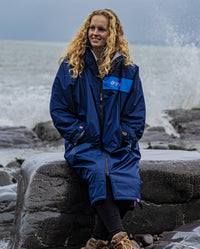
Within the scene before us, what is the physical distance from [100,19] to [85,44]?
0.26 metres

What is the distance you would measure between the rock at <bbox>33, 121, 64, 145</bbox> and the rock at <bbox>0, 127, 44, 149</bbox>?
0.83ft

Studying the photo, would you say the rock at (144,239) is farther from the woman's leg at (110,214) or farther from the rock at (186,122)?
the rock at (186,122)

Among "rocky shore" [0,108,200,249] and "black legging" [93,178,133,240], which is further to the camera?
"rocky shore" [0,108,200,249]

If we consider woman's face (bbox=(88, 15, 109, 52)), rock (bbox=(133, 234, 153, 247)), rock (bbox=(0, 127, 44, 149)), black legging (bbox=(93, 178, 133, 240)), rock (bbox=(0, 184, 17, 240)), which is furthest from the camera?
rock (bbox=(0, 127, 44, 149))

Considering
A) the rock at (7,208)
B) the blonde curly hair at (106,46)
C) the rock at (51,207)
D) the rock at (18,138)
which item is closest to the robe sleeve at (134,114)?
the blonde curly hair at (106,46)

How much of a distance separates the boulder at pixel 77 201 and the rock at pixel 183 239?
1.16ft

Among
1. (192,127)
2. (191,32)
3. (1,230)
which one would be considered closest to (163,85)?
(191,32)

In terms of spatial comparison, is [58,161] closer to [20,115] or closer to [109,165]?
[109,165]

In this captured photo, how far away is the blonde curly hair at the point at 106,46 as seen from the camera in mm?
3635

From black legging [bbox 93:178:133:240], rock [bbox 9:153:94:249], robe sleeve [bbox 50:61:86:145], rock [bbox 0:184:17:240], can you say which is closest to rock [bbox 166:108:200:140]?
rock [bbox 0:184:17:240]

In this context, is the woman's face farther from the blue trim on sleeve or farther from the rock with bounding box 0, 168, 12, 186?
the rock with bounding box 0, 168, 12, 186

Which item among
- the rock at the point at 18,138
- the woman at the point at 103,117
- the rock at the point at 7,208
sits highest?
the woman at the point at 103,117

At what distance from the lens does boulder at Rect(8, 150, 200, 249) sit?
372 centimetres

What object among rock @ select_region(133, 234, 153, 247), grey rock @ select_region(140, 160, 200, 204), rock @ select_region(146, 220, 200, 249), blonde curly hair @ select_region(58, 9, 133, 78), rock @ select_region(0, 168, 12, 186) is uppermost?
Result: blonde curly hair @ select_region(58, 9, 133, 78)
